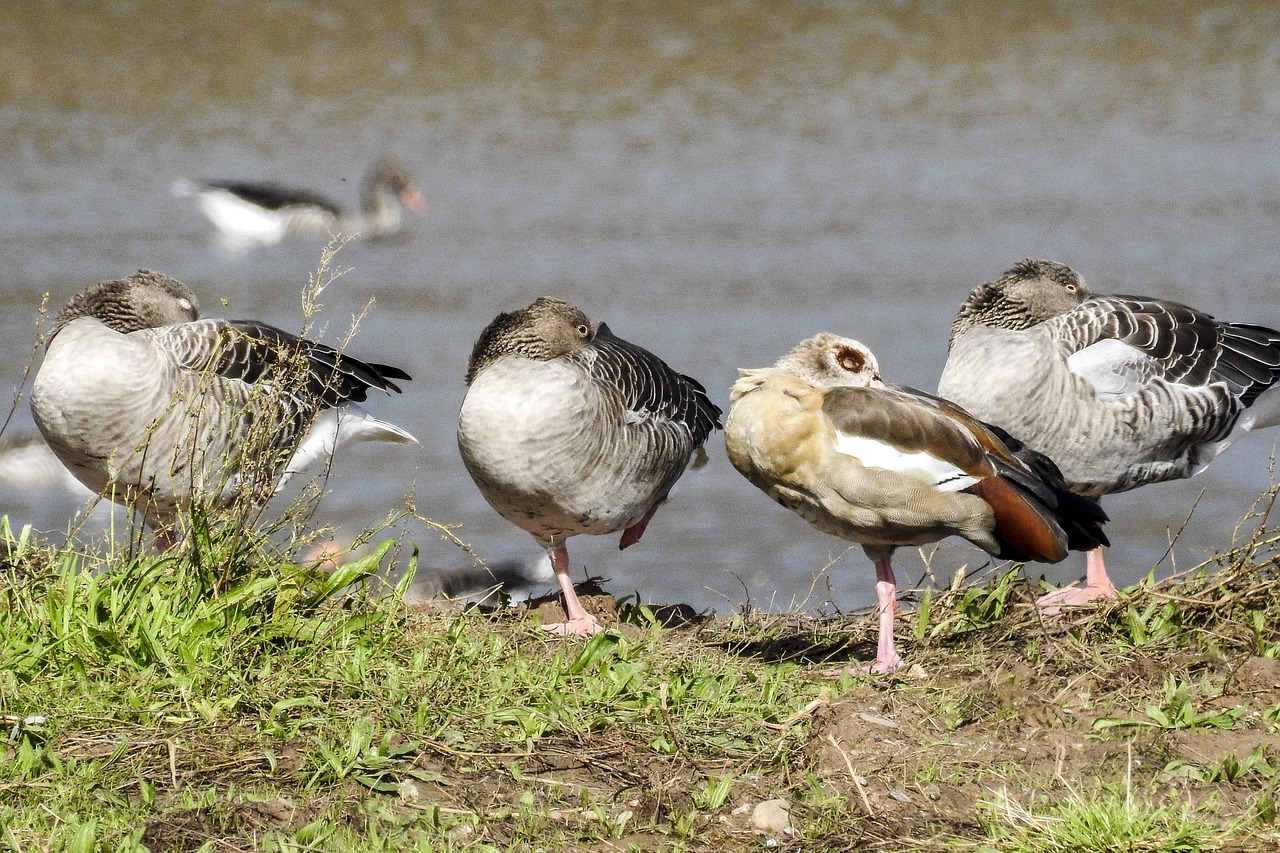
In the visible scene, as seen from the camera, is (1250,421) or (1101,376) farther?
(1250,421)

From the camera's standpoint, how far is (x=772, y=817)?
401cm

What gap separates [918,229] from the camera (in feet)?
49.3

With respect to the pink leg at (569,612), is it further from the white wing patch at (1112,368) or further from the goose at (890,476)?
the white wing patch at (1112,368)

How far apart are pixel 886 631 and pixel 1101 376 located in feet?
8.18

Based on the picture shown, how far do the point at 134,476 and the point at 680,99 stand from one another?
15.1m

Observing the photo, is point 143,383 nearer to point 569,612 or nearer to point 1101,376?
point 569,612

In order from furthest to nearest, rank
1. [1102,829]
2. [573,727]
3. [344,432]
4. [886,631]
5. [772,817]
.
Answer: [344,432] < [886,631] < [573,727] < [772,817] < [1102,829]

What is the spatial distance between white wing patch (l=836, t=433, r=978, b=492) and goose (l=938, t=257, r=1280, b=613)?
74.8 inches

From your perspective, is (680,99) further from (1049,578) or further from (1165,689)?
(1165,689)

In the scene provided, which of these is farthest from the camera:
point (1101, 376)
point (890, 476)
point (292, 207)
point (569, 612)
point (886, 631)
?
point (292, 207)

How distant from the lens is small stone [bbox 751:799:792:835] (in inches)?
157

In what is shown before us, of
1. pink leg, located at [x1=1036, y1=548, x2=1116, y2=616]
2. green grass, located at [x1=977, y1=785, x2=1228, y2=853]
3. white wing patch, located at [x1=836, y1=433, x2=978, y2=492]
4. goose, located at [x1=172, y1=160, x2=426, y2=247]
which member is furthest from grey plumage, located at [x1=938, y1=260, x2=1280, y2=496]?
goose, located at [x1=172, y1=160, x2=426, y2=247]

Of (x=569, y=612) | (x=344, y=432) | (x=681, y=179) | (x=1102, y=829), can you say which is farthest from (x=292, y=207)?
(x=1102, y=829)

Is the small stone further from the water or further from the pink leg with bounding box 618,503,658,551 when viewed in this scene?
the pink leg with bounding box 618,503,658,551
